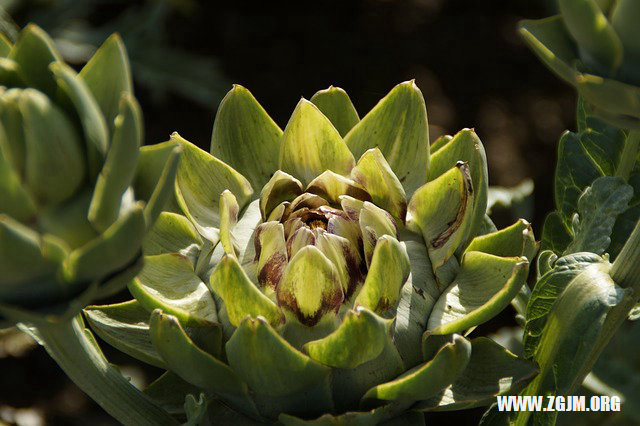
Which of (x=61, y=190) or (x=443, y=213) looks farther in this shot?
(x=443, y=213)

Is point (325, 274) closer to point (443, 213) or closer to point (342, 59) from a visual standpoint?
point (443, 213)

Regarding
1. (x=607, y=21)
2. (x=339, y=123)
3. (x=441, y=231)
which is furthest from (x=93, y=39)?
(x=607, y=21)

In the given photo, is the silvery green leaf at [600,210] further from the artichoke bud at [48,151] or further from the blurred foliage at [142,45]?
the blurred foliage at [142,45]

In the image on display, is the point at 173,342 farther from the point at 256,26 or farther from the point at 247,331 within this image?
the point at 256,26

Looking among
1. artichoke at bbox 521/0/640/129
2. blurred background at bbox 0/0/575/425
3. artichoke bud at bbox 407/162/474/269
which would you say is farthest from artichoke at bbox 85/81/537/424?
blurred background at bbox 0/0/575/425

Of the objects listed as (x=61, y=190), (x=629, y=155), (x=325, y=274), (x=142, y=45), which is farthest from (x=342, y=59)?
(x=61, y=190)
